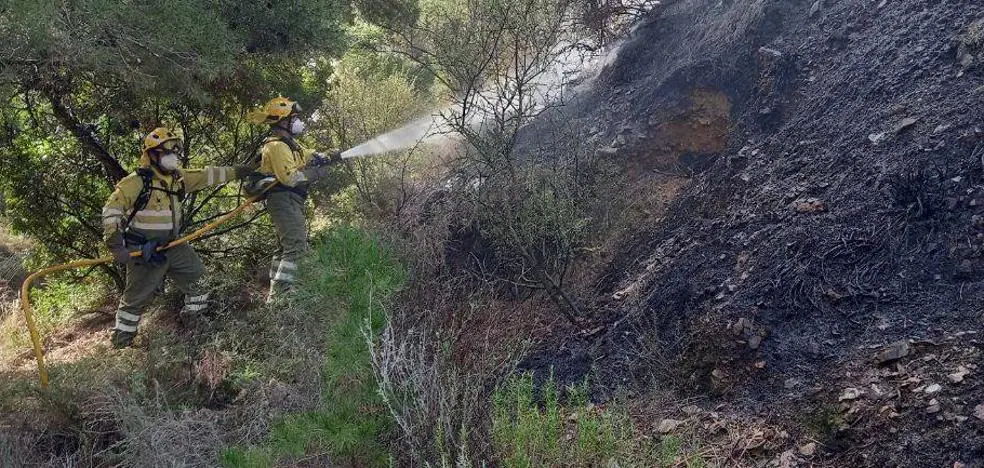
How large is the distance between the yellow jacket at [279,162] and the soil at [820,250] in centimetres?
290

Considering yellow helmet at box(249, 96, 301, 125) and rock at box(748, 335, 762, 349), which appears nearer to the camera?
rock at box(748, 335, 762, 349)

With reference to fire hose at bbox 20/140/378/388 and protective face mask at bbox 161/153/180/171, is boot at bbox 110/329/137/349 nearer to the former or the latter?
fire hose at bbox 20/140/378/388

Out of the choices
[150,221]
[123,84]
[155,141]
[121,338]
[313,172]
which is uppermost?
[123,84]

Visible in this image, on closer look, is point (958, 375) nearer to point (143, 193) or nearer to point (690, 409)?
point (690, 409)

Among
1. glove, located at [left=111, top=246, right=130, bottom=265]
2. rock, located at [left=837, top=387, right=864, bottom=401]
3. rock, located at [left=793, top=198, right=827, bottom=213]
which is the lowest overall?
rock, located at [left=837, top=387, right=864, bottom=401]

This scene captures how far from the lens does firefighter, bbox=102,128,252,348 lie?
5871 millimetres

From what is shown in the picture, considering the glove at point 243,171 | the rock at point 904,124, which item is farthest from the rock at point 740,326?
the glove at point 243,171

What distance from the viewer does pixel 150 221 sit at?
6.11m

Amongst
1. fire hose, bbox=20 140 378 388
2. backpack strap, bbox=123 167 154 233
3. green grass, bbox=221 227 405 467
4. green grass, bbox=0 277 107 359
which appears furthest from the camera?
green grass, bbox=0 277 107 359

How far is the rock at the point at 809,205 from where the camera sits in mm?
4441

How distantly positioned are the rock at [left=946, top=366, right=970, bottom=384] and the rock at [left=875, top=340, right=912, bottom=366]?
0.24 meters

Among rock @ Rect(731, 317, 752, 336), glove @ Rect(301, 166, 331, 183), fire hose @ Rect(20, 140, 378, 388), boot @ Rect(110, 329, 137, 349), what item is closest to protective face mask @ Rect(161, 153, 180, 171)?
fire hose @ Rect(20, 140, 378, 388)

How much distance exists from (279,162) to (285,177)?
140 millimetres

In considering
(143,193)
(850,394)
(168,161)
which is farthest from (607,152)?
(143,193)
